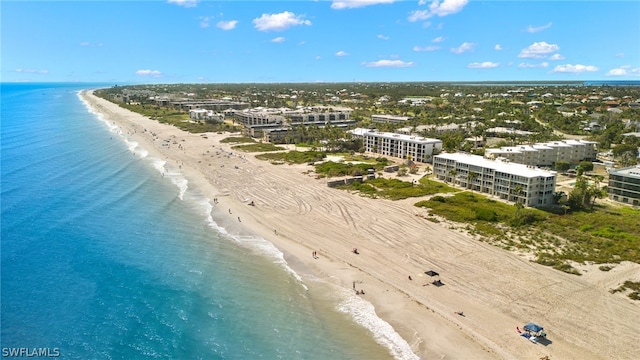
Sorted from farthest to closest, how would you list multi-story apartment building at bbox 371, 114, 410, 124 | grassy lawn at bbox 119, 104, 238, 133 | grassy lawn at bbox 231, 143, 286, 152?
1. grassy lawn at bbox 119, 104, 238, 133
2. multi-story apartment building at bbox 371, 114, 410, 124
3. grassy lawn at bbox 231, 143, 286, 152

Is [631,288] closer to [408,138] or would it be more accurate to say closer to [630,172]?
[630,172]

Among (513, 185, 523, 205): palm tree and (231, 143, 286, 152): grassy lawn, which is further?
Result: (231, 143, 286, 152): grassy lawn

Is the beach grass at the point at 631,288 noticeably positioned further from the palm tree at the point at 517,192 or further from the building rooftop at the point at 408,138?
the building rooftop at the point at 408,138

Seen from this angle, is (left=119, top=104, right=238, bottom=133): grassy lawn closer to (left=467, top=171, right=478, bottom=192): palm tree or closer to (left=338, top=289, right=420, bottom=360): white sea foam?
(left=467, top=171, right=478, bottom=192): palm tree

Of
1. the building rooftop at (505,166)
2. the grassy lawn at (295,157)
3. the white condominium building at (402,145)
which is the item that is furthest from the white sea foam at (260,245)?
the white condominium building at (402,145)

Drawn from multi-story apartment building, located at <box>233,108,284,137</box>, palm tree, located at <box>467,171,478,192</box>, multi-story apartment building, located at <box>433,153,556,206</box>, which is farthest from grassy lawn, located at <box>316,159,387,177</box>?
multi-story apartment building, located at <box>233,108,284,137</box>

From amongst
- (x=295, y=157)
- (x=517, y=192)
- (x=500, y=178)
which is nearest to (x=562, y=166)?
(x=500, y=178)

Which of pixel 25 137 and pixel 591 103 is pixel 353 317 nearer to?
pixel 25 137
